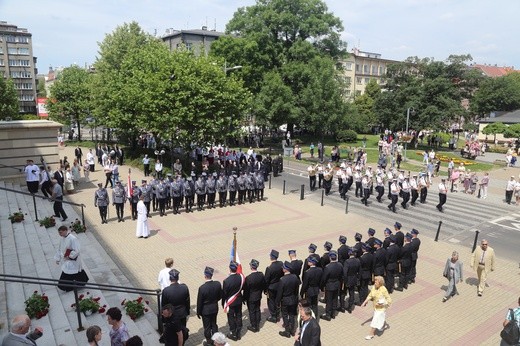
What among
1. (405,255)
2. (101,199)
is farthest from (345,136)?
(405,255)

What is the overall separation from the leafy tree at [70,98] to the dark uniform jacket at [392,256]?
42.1 m

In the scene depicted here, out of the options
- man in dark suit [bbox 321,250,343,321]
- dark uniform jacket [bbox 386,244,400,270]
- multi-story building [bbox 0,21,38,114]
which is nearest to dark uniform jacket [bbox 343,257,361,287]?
man in dark suit [bbox 321,250,343,321]

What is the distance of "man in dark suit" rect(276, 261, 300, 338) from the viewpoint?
9.07m

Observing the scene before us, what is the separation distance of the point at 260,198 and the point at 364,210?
5.57 meters

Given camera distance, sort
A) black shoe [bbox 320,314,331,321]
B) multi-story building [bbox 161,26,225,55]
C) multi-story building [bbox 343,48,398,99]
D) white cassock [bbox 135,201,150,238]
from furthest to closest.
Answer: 1. multi-story building [bbox 343,48,398,99]
2. multi-story building [bbox 161,26,225,55]
3. white cassock [bbox 135,201,150,238]
4. black shoe [bbox 320,314,331,321]

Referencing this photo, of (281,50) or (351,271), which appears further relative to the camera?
(281,50)

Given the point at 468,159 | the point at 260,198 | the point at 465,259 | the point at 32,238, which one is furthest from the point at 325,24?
the point at 32,238

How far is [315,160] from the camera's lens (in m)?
37.7

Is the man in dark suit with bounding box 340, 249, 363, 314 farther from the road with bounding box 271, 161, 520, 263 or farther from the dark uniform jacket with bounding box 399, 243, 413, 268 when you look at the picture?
the road with bounding box 271, 161, 520, 263

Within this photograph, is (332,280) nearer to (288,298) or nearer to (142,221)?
(288,298)

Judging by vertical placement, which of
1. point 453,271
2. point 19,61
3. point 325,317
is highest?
point 19,61

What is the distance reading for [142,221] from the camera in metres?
15.1

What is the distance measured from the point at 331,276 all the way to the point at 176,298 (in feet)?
12.6

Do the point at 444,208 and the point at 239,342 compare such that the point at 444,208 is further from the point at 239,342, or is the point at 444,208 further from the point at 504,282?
the point at 239,342
